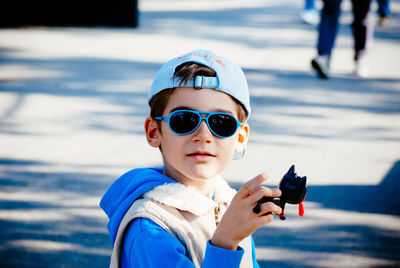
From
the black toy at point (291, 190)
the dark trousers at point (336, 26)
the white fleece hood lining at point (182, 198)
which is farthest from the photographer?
the dark trousers at point (336, 26)

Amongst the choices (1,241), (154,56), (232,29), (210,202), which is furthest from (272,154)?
(232,29)

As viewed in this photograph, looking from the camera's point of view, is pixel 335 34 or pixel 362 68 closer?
pixel 335 34

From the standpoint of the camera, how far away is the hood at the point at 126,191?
56.2 inches

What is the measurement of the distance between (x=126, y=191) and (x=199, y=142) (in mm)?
268

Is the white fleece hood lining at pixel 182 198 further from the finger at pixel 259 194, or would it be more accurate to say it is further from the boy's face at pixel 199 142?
the finger at pixel 259 194

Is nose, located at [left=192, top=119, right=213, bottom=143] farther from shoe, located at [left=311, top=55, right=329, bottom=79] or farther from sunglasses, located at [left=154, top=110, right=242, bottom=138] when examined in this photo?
shoe, located at [left=311, top=55, right=329, bottom=79]

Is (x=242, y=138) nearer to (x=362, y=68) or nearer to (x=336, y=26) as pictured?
(x=336, y=26)

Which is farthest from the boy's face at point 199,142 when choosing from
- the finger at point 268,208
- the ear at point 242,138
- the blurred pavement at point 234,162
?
the blurred pavement at point 234,162

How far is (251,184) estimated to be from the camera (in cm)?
117

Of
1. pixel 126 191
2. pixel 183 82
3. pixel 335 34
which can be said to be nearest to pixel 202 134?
pixel 183 82

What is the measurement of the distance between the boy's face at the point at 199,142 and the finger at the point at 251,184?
250mm

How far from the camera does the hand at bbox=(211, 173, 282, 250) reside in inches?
46.7

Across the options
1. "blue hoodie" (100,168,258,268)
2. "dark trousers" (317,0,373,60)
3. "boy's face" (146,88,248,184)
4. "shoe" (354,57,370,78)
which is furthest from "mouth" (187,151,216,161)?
"shoe" (354,57,370,78)

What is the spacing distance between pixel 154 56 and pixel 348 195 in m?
4.50
